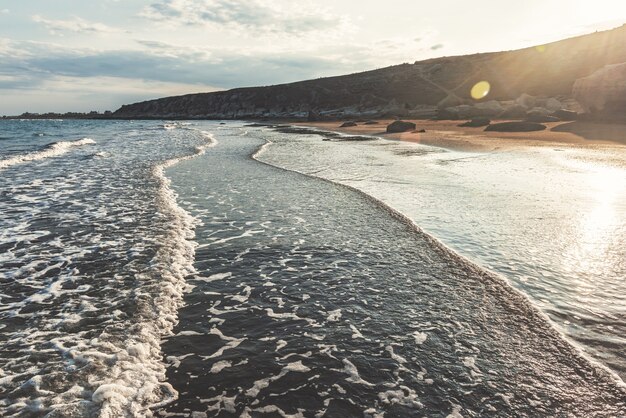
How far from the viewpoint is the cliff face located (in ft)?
272

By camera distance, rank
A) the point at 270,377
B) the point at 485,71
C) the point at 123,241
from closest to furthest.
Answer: the point at 270,377 → the point at 123,241 → the point at 485,71

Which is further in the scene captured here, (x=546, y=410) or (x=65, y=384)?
(x=65, y=384)

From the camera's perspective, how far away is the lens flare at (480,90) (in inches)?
3519

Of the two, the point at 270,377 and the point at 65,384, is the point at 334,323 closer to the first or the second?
the point at 270,377

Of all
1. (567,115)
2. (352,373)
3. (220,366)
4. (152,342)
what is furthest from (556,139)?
(152,342)

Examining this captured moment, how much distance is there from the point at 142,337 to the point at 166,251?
11.1ft

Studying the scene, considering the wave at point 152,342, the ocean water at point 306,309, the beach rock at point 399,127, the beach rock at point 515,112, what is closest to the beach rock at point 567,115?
the beach rock at point 515,112

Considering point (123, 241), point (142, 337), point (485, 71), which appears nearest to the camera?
point (142, 337)

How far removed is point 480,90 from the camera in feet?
301

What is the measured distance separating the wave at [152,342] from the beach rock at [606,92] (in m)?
35.4

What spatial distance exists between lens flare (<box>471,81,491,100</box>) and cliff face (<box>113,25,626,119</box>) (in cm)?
143

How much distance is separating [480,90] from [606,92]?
212ft

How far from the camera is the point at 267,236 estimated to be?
31.0 feet

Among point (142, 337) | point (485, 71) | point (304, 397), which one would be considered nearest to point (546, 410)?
point (304, 397)
